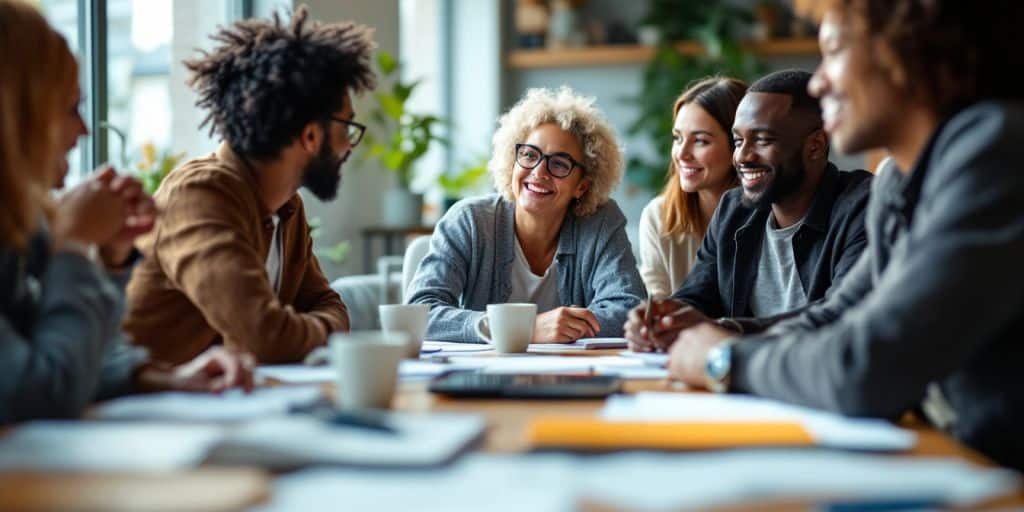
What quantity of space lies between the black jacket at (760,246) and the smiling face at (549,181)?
1.57 ft

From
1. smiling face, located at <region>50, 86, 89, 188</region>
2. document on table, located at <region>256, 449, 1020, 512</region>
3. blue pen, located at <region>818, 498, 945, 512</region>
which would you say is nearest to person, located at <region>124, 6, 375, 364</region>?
smiling face, located at <region>50, 86, 89, 188</region>

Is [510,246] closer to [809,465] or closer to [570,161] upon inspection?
[570,161]

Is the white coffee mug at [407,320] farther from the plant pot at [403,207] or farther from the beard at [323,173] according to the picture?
the plant pot at [403,207]

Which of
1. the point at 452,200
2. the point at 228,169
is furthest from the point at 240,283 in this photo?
the point at 452,200

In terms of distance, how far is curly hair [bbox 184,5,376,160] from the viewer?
6.83ft

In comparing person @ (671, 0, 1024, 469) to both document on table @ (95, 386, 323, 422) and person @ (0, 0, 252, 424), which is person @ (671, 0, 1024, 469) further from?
person @ (0, 0, 252, 424)

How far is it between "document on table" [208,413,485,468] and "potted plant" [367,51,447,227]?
397cm

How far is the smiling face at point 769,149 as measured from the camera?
103 inches

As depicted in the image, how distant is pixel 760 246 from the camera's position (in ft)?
8.70

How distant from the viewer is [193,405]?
1290mm

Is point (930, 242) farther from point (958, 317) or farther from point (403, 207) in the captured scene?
point (403, 207)

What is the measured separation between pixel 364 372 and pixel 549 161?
70.7 inches

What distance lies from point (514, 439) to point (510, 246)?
6.05 feet

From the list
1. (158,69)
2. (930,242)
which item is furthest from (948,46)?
(158,69)
